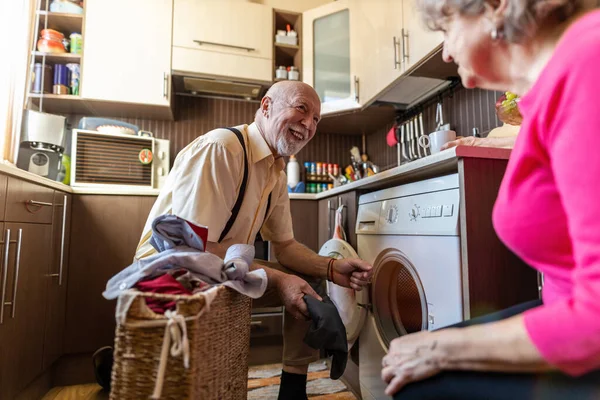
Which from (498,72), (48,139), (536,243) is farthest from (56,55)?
(536,243)

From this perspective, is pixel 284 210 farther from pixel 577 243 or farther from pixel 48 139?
pixel 48 139

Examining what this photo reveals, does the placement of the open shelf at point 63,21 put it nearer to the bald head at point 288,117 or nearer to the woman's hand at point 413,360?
the bald head at point 288,117

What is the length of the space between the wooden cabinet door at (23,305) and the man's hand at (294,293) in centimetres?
92

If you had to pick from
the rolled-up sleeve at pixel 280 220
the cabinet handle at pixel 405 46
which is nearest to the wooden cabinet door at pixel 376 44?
the cabinet handle at pixel 405 46

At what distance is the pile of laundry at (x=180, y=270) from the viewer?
0.63 m

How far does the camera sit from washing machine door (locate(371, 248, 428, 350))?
1251mm

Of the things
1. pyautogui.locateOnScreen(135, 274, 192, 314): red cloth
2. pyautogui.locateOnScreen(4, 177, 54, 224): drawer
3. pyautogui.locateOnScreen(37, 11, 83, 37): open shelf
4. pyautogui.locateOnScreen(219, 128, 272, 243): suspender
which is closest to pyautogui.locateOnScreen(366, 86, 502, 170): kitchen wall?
pyautogui.locateOnScreen(219, 128, 272, 243): suspender

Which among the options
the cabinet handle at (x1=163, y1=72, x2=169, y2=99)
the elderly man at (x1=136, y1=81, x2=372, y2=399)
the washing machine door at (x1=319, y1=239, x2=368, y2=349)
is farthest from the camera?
the cabinet handle at (x1=163, y1=72, x2=169, y2=99)

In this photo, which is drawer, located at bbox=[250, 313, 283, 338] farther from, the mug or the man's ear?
the mug

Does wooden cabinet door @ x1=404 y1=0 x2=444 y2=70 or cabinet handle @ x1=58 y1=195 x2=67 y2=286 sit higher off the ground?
wooden cabinet door @ x1=404 y1=0 x2=444 y2=70

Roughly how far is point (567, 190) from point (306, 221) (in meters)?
1.74

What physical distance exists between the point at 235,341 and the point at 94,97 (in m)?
1.88

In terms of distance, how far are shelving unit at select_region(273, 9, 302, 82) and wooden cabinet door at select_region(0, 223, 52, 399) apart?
5.63 ft

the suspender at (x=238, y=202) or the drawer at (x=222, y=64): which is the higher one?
the drawer at (x=222, y=64)
